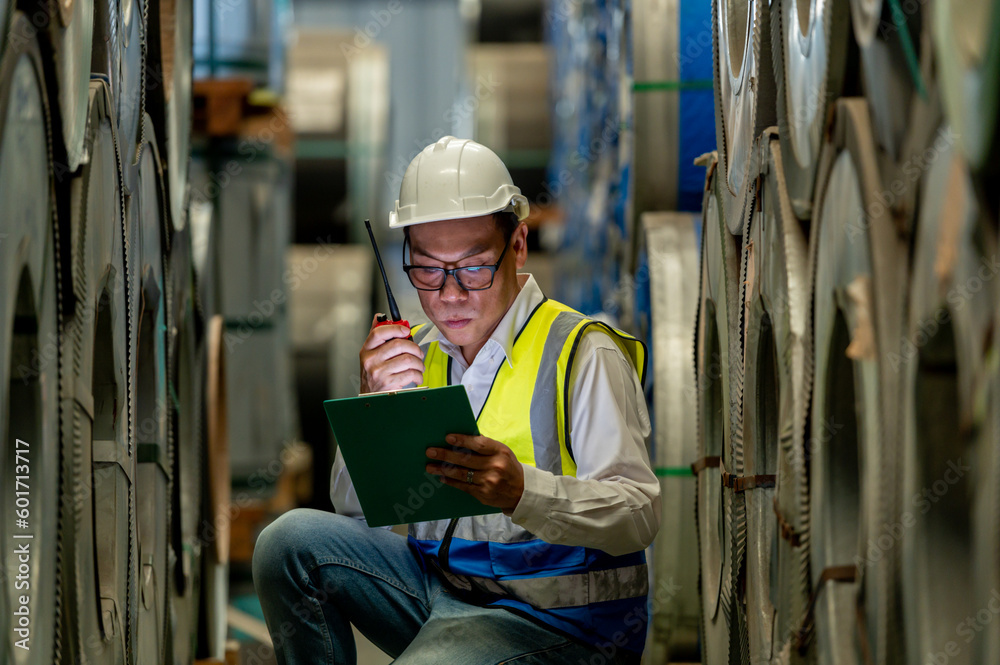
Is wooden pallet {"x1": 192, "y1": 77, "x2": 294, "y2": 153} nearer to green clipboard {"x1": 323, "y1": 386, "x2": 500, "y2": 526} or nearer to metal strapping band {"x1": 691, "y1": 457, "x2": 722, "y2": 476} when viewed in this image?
metal strapping band {"x1": 691, "y1": 457, "x2": 722, "y2": 476}

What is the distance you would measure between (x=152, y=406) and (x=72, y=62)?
1208 mm

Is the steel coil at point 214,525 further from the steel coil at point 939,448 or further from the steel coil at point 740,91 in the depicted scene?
the steel coil at point 939,448

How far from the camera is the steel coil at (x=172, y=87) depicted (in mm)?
3047

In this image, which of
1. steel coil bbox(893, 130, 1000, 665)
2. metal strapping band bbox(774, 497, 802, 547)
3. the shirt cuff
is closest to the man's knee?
the shirt cuff

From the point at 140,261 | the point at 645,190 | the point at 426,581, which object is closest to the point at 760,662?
the point at 426,581

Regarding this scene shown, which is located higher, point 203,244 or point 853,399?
point 203,244

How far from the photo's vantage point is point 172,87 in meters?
3.13

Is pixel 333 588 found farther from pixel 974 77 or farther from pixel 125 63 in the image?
pixel 974 77

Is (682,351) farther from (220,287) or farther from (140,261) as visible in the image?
(220,287)

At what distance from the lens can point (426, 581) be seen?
105 inches

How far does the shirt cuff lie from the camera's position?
87.9 inches

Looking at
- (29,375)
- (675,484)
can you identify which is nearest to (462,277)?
(29,375)

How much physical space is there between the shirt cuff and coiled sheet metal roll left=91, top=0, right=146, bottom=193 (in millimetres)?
1067

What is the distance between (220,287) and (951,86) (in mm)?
4497
